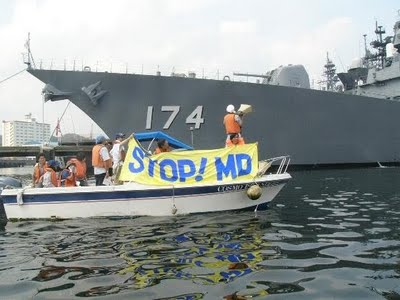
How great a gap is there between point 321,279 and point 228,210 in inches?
192

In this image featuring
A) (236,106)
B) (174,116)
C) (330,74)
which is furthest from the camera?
(330,74)

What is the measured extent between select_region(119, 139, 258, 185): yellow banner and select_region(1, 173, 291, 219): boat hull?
9.0 inches

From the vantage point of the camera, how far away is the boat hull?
9398 mm

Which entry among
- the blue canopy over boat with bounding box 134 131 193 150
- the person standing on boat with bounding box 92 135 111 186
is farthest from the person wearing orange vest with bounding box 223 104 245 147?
the person standing on boat with bounding box 92 135 111 186

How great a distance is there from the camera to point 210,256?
603 centimetres

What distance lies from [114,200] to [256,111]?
1569cm

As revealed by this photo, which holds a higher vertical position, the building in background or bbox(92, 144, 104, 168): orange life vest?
the building in background

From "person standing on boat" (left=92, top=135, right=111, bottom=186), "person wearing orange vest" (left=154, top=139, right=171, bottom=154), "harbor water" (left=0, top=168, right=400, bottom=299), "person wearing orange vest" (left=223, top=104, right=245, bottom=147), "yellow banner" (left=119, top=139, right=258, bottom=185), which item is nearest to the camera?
"harbor water" (left=0, top=168, right=400, bottom=299)

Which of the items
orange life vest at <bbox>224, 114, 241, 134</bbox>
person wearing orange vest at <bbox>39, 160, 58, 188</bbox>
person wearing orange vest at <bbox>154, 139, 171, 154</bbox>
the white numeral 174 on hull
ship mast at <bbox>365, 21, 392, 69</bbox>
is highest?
ship mast at <bbox>365, 21, 392, 69</bbox>

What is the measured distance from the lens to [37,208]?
954 cm

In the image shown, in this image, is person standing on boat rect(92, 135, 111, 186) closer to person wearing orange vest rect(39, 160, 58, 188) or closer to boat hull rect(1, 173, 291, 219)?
person wearing orange vest rect(39, 160, 58, 188)

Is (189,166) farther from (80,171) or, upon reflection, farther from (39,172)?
(39,172)

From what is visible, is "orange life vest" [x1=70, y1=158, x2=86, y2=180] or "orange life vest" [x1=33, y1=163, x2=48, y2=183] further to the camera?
"orange life vest" [x1=70, y1=158, x2=86, y2=180]

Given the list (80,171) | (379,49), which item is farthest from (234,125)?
(379,49)
